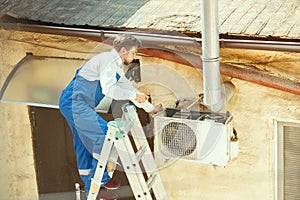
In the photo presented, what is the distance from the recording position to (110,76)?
16.0 ft

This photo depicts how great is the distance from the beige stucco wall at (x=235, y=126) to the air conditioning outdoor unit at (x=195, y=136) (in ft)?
1.84

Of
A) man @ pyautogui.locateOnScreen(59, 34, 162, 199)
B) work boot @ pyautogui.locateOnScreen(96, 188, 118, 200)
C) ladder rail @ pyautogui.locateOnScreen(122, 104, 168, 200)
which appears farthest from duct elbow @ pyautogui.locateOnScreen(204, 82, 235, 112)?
Result: work boot @ pyautogui.locateOnScreen(96, 188, 118, 200)

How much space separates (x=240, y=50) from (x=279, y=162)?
3.22ft

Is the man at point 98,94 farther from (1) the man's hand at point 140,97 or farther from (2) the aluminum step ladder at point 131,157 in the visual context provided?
(2) the aluminum step ladder at point 131,157

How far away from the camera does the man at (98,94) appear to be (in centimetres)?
488

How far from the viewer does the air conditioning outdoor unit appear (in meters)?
4.87

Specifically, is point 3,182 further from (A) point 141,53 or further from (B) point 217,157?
(B) point 217,157

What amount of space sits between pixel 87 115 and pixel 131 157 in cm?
48

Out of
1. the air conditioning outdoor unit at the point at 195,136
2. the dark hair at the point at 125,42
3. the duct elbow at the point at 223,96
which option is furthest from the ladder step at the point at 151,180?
the dark hair at the point at 125,42

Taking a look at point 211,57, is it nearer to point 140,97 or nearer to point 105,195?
point 140,97

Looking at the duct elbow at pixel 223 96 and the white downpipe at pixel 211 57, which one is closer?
the white downpipe at pixel 211 57

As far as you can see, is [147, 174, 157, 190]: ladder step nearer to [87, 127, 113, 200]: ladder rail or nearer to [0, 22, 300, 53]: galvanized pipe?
[87, 127, 113, 200]: ladder rail

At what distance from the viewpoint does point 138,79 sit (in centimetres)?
584

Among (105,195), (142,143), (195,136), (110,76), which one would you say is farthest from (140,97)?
(105,195)
